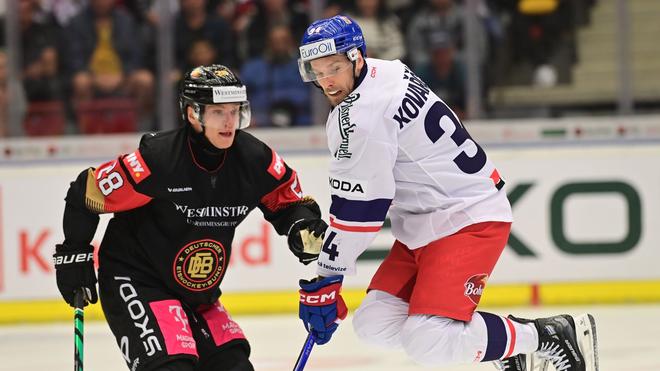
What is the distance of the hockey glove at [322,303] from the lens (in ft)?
11.2

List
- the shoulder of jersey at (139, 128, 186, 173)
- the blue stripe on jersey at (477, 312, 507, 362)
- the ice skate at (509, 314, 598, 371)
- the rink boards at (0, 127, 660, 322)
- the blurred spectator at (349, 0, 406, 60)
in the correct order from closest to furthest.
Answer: the shoulder of jersey at (139, 128, 186, 173) < the blue stripe on jersey at (477, 312, 507, 362) < the ice skate at (509, 314, 598, 371) < the rink boards at (0, 127, 660, 322) < the blurred spectator at (349, 0, 406, 60)

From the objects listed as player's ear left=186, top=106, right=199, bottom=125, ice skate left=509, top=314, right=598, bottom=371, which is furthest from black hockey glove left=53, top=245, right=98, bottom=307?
ice skate left=509, top=314, right=598, bottom=371

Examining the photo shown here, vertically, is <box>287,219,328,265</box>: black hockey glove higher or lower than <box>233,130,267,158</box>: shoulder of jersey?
lower

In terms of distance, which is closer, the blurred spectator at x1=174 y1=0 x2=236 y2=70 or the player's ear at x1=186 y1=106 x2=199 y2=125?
the player's ear at x1=186 y1=106 x2=199 y2=125

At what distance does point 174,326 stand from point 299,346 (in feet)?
7.02

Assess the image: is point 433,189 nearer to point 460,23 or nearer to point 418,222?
point 418,222

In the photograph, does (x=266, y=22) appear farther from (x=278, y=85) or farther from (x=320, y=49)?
(x=320, y=49)

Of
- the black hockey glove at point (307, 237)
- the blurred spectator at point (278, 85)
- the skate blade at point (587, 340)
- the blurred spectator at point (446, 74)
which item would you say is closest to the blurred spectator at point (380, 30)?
the blurred spectator at point (446, 74)

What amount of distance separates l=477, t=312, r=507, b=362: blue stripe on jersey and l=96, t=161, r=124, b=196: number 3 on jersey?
3.92ft

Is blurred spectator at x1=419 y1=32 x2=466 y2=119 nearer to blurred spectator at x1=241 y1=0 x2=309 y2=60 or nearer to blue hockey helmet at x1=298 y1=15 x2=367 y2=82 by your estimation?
blurred spectator at x1=241 y1=0 x2=309 y2=60

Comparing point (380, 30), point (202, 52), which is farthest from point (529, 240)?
point (202, 52)

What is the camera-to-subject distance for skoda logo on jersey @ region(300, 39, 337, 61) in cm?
332

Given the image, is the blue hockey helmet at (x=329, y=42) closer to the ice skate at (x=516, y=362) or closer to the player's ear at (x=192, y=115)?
the player's ear at (x=192, y=115)

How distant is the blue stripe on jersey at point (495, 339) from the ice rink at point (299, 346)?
3.80 ft
